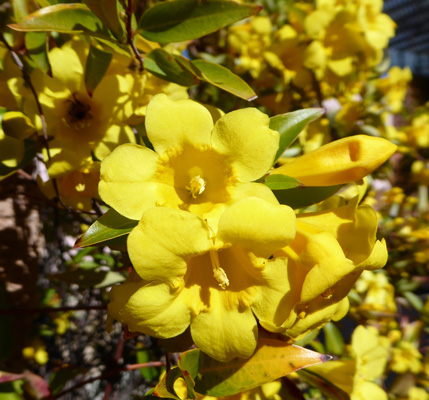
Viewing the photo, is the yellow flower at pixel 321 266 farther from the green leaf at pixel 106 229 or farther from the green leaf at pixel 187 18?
the green leaf at pixel 187 18

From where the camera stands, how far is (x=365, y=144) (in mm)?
698

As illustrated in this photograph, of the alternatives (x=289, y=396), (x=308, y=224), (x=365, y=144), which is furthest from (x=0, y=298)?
(x=365, y=144)

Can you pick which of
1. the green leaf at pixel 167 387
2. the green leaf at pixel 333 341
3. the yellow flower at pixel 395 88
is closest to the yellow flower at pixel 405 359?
the green leaf at pixel 333 341

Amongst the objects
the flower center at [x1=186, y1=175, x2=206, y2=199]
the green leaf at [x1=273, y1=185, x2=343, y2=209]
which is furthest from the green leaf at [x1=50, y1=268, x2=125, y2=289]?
the green leaf at [x1=273, y1=185, x2=343, y2=209]

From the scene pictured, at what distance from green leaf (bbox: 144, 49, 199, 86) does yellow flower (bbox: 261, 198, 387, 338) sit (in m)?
0.40

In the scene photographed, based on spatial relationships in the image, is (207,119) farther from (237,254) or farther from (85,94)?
(85,94)

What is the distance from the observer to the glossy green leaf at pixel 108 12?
74 centimetres

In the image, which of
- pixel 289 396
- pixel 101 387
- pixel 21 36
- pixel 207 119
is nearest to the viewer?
pixel 207 119

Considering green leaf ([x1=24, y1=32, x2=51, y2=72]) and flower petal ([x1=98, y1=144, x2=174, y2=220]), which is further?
green leaf ([x1=24, y1=32, x2=51, y2=72])

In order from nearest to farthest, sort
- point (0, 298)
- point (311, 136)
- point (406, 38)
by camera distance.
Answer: point (0, 298) < point (311, 136) < point (406, 38)

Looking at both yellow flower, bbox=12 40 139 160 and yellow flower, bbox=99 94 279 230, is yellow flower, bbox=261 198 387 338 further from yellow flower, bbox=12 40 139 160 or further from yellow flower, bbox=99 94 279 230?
yellow flower, bbox=12 40 139 160

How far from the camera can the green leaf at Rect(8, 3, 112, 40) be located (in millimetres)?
645

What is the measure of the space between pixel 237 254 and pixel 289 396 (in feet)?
1.79

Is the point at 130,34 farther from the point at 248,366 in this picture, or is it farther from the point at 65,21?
the point at 248,366
